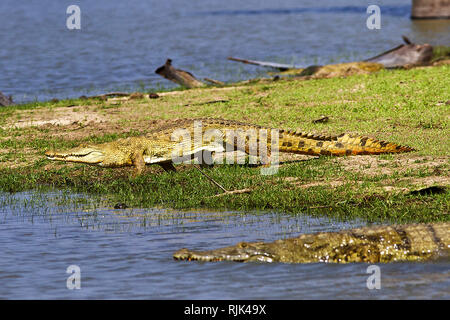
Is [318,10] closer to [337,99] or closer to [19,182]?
[337,99]

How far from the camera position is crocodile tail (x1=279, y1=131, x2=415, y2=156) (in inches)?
389

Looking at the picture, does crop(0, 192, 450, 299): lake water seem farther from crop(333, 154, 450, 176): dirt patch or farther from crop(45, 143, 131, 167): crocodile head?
crop(333, 154, 450, 176): dirt patch

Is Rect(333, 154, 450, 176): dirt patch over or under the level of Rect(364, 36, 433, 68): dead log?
under

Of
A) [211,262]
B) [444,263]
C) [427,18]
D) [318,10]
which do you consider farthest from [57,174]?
[318,10]

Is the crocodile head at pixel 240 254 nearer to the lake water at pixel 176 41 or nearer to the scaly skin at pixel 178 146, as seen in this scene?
the scaly skin at pixel 178 146

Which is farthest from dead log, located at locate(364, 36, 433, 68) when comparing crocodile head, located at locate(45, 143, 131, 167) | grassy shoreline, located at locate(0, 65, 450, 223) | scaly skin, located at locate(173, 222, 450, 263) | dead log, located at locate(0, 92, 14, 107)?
scaly skin, located at locate(173, 222, 450, 263)

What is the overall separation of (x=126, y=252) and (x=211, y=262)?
3.41ft

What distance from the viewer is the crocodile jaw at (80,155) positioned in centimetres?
992

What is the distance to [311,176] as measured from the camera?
30.7 feet

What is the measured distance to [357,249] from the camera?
6.59 meters

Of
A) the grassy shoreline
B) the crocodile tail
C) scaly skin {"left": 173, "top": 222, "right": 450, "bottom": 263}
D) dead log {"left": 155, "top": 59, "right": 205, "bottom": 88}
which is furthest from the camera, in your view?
dead log {"left": 155, "top": 59, "right": 205, "bottom": 88}

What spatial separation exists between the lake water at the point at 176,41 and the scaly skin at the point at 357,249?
12.6 m

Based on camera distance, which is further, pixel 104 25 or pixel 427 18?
pixel 104 25
